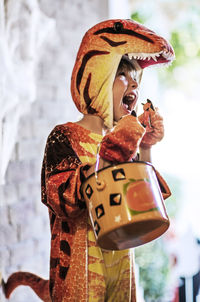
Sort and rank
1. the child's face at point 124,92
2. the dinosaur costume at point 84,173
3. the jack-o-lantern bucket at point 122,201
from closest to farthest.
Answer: the jack-o-lantern bucket at point 122,201 < the dinosaur costume at point 84,173 < the child's face at point 124,92

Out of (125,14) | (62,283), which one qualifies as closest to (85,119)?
(62,283)

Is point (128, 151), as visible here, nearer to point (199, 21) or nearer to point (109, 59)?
point (109, 59)

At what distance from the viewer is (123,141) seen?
0.90m

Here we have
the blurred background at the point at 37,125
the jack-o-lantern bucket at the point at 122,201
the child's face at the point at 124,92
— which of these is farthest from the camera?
the blurred background at the point at 37,125

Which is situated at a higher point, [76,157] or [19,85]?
[19,85]

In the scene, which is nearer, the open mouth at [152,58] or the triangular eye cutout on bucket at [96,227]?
the triangular eye cutout on bucket at [96,227]

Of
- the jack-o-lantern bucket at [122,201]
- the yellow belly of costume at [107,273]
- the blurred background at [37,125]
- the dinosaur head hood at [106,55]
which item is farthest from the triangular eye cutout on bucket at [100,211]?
Answer: the blurred background at [37,125]

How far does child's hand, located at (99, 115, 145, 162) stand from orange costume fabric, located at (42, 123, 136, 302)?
0.25ft

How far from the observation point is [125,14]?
211 centimetres

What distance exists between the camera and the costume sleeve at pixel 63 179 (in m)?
0.96

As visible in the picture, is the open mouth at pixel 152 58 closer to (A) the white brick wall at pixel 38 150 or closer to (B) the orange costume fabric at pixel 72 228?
(B) the orange costume fabric at pixel 72 228

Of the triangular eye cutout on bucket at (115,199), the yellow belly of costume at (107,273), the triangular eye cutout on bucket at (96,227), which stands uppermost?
the triangular eye cutout on bucket at (115,199)

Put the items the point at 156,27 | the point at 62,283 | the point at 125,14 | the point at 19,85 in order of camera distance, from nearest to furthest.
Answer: the point at 62,283
the point at 19,85
the point at 125,14
the point at 156,27

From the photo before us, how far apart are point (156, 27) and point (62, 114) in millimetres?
1678
